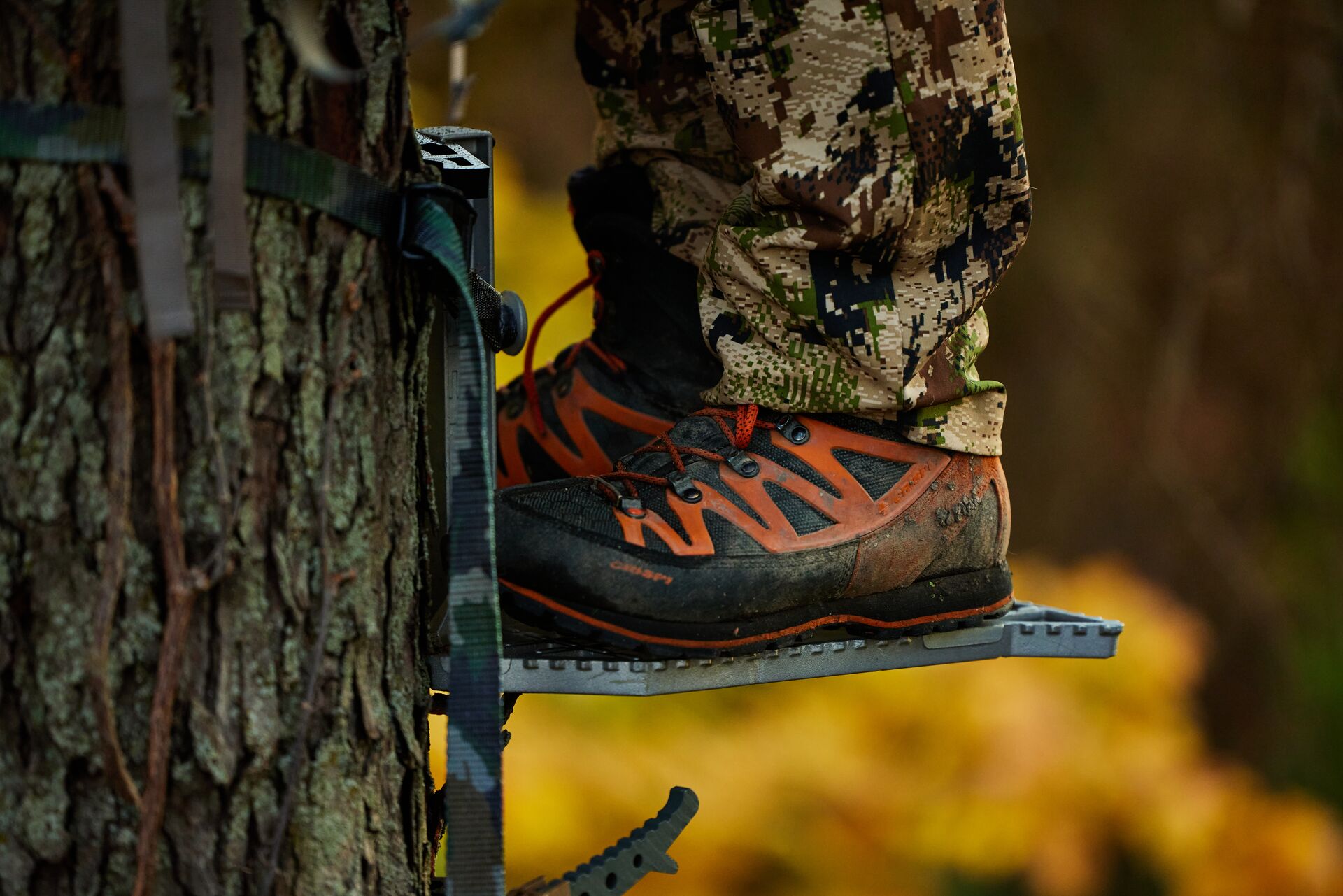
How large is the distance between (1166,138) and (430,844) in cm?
374

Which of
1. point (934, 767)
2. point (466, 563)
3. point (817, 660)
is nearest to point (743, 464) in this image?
point (817, 660)

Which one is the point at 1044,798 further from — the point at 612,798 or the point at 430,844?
the point at 430,844

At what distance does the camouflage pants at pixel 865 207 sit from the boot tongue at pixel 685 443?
0.09 feet

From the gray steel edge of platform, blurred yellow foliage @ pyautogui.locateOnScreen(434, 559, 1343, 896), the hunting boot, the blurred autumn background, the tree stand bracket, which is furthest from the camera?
the blurred autumn background

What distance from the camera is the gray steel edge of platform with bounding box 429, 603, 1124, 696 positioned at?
1.05m

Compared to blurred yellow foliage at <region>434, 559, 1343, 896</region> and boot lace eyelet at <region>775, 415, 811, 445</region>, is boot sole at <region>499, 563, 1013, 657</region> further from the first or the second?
blurred yellow foliage at <region>434, 559, 1343, 896</region>

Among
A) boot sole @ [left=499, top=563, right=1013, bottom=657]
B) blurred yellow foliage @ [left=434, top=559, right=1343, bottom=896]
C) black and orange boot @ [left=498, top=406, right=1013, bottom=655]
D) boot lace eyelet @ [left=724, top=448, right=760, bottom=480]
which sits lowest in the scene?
blurred yellow foliage @ [left=434, top=559, right=1343, bottom=896]

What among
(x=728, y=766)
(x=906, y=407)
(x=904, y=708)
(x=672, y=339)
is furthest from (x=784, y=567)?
(x=904, y=708)

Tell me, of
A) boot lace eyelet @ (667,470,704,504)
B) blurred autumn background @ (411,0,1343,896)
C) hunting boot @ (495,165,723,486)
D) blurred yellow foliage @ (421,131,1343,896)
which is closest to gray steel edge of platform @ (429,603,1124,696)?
boot lace eyelet @ (667,470,704,504)

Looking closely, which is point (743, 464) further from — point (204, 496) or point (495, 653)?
point (204, 496)

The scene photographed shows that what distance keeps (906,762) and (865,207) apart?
2.71 metres

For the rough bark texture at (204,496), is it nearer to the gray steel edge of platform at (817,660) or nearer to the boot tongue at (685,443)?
the gray steel edge of platform at (817,660)

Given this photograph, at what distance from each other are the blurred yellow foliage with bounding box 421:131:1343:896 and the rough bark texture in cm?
214

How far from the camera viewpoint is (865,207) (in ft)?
3.49
